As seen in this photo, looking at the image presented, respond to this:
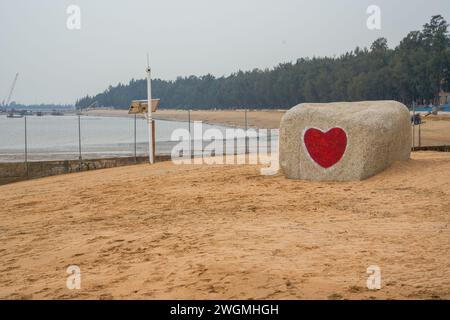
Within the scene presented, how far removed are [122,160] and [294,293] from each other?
15.1 metres

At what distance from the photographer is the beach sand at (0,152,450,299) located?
15.8ft

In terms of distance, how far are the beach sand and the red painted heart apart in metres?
0.58

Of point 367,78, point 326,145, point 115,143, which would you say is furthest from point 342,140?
point 367,78

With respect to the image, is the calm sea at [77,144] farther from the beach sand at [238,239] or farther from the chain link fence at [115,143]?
the beach sand at [238,239]

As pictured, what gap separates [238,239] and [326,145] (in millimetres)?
5231

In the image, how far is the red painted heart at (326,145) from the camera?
10938 mm

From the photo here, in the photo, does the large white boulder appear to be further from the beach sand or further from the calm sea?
the calm sea

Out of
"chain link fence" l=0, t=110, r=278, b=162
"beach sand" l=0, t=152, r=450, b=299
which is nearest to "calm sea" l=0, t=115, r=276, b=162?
"chain link fence" l=0, t=110, r=278, b=162

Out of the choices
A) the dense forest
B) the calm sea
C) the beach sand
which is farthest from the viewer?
the dense forest

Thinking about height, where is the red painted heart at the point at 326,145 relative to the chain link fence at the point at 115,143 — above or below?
above

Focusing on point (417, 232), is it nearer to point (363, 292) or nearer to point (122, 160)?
point (363, 292)

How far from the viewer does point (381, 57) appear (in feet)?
280

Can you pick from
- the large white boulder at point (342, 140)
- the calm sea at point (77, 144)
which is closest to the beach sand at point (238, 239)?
the large white boulder at point (342, 140)

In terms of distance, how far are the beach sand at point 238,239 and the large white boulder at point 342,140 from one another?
0.37m
